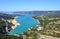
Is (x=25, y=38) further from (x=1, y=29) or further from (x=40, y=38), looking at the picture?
(x=1, y=29)

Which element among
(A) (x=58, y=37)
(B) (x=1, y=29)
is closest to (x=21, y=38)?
(A) (x=58, y=37)

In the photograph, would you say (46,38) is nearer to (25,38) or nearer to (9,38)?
(25,38)

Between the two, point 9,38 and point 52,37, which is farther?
point 52,37

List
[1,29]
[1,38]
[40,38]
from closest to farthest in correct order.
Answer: [1,38]
[40,38]
[1,29]

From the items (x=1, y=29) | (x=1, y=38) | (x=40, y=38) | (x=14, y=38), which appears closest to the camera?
(x=1, y=38)

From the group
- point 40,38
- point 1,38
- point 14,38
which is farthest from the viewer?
point 40,38

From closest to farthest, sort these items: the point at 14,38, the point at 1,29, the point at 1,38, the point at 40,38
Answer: the point at 1,38 < the point at 14,38 < the point at 40,38 < the point at 1,29

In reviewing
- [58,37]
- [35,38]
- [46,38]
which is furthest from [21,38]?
[58,37]

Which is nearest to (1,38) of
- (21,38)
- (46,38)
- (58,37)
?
(21,38)

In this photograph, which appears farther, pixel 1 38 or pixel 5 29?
pixel 5 29
